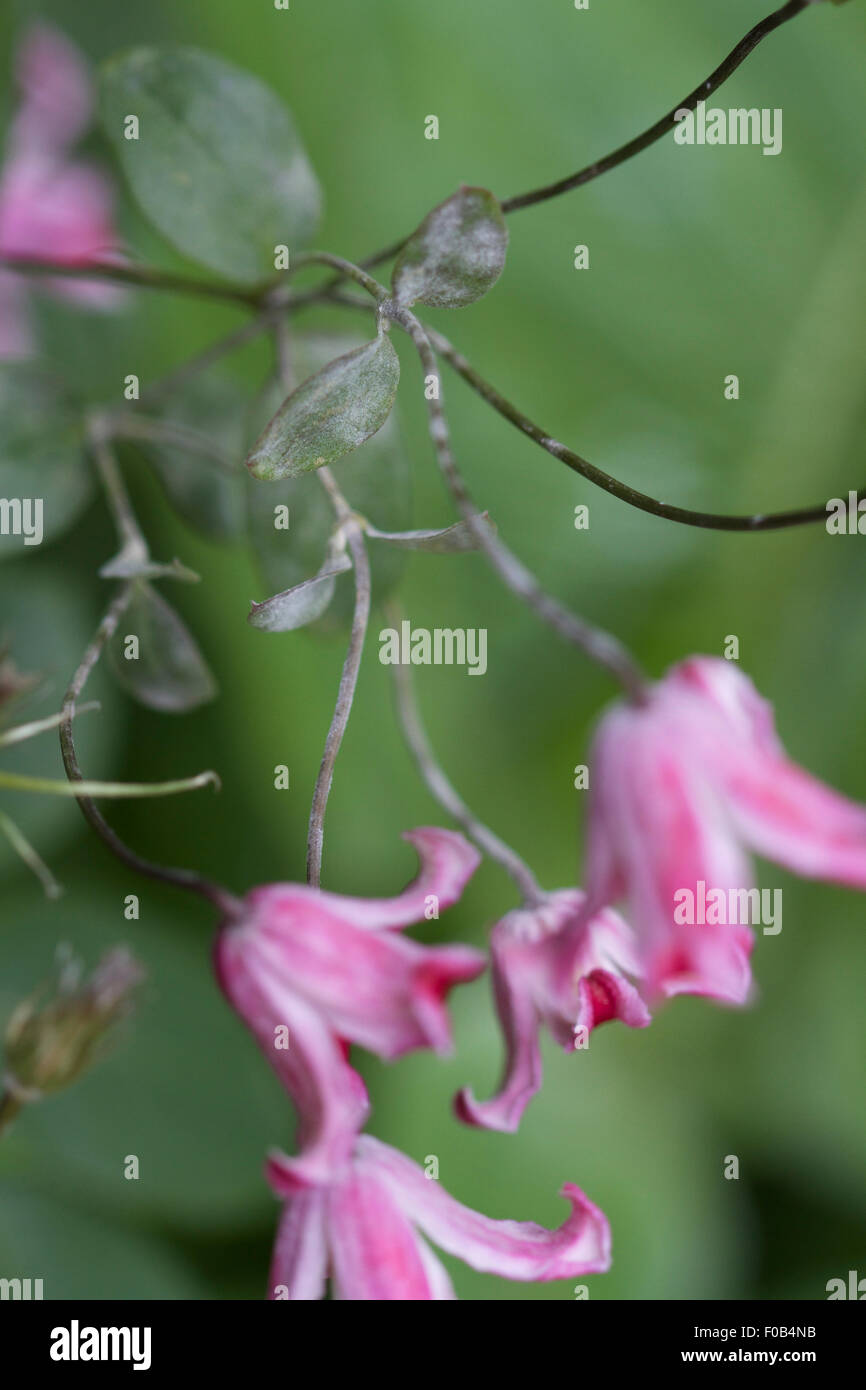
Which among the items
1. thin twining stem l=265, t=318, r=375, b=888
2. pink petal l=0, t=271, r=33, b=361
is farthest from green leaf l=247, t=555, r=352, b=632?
pink petal l=0, t=271, r=33, b=361

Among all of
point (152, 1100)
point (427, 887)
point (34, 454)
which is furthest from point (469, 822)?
point (152, 1100)

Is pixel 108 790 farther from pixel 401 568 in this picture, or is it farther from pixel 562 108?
pixel 562 108

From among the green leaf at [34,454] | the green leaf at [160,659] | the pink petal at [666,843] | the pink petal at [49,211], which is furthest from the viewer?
the pink petal at [49,211]

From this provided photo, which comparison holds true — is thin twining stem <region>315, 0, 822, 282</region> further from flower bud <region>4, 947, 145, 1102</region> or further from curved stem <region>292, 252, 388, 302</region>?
flower bud <region>4, 947, 145, 1102</region>

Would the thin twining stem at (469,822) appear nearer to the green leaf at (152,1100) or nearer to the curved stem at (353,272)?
the curved stem at (353,272)

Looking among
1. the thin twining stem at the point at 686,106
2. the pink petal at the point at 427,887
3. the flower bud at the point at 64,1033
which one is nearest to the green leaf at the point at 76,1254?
the flower bud at the point at 64,1033
